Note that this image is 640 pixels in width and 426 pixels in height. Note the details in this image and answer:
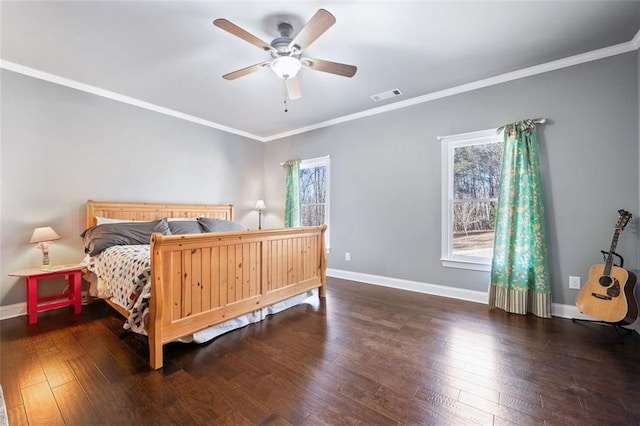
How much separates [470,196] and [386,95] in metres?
1.73

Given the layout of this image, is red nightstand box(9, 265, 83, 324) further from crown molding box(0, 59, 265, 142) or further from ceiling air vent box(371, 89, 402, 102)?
ceiling air vent box(371, 89, 402, 102)

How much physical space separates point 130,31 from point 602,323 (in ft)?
16.9

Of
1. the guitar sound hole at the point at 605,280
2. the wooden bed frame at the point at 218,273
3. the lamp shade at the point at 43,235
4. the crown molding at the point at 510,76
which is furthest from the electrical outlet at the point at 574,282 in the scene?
the lamp shade at the point at 43,235

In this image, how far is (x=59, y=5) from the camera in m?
2.06

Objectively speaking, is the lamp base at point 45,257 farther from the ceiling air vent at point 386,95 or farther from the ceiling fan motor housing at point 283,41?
the ceiling air vent at point 386,95

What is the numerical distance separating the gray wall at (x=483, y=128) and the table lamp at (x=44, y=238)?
11.7 feet

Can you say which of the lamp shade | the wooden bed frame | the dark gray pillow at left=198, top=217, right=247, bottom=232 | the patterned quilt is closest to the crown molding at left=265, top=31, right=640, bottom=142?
the wooden bed frame

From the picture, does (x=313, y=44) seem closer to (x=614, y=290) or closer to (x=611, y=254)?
(x=611, y=254)

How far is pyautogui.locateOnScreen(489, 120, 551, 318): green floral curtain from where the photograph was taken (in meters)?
2.79

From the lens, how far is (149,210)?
3.83 meters

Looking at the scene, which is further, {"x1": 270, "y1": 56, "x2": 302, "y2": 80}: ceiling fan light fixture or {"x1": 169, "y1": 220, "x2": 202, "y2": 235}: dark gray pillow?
{"x1": 169, "y1": 220, "x2": 202, "y2": 235}: dark gray pillow

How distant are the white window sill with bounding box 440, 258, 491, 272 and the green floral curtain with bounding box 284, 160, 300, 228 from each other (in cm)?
262

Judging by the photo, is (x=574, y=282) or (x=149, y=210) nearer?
(x=574, y=282)

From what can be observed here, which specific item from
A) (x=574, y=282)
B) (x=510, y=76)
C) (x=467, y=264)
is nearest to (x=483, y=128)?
(x=510, y=76)
